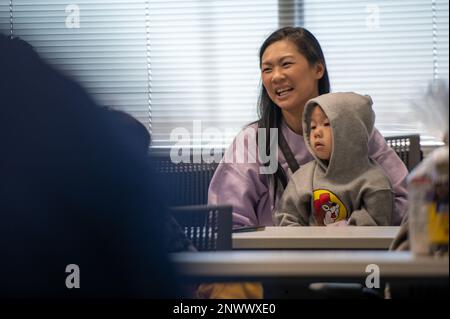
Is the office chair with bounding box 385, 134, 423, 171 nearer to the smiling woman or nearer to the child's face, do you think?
the smiling woman

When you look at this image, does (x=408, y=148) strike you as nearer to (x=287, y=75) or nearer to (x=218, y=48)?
(x=287, y=75)

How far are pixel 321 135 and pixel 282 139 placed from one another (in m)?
0.18

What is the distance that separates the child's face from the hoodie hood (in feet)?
0.05

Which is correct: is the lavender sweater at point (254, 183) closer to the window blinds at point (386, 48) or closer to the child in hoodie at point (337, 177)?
the child in hoodie at point (337, 177)

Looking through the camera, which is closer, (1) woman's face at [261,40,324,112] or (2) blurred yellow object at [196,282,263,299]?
(2) blurred yellow object at [196,282,263,299]

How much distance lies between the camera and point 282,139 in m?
2.35

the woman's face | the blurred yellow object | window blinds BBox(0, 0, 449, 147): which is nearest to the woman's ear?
the woman's face

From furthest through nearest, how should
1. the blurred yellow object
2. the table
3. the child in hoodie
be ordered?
the child in hoodie
the table
the blurred yellow object

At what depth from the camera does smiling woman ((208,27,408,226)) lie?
2.23 m

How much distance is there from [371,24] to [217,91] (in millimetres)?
698

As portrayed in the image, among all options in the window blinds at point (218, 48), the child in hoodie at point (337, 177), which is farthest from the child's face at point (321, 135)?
the window blinds at point (218, 48)

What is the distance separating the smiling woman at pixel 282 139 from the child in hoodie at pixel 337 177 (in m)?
0.08

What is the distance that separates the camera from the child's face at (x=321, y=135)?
2178mm
